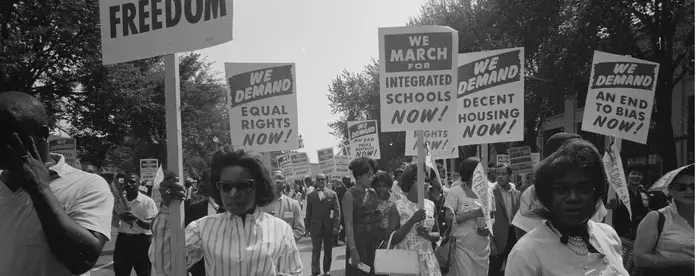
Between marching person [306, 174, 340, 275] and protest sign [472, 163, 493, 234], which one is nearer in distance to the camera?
protest sign [472, 163, 493, 234]

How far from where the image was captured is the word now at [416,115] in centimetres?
750

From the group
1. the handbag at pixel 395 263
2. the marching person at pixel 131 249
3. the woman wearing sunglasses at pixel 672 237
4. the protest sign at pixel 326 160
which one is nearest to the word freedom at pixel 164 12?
the woman wearing sunglasses at pixel 672 237

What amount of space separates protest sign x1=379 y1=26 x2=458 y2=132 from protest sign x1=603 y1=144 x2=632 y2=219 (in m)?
2.02

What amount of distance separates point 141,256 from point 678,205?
7136 mm

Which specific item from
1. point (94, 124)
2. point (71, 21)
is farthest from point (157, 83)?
point (71, 21)

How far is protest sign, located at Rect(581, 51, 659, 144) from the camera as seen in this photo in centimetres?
959

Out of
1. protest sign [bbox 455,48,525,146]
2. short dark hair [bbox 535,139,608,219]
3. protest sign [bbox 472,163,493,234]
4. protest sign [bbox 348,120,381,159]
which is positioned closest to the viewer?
short dark hair [bbox 535,139,608,219]

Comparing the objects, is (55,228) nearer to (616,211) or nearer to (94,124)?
(616,211)

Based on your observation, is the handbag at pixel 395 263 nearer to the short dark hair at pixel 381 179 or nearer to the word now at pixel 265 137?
the short dark hair at pixel 381 179

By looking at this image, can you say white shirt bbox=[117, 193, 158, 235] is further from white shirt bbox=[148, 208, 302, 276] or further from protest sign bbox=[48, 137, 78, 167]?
protest sign bbox=[48, 137, 78, 167]

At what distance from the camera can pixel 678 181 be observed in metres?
4.64

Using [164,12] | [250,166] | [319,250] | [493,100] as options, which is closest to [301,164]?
[319,250]

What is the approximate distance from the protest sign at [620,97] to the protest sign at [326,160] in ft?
50.3

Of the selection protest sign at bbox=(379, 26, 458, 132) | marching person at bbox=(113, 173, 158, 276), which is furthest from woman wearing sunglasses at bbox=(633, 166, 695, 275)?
marching person at bbox=(113, 173, 158, 276)
